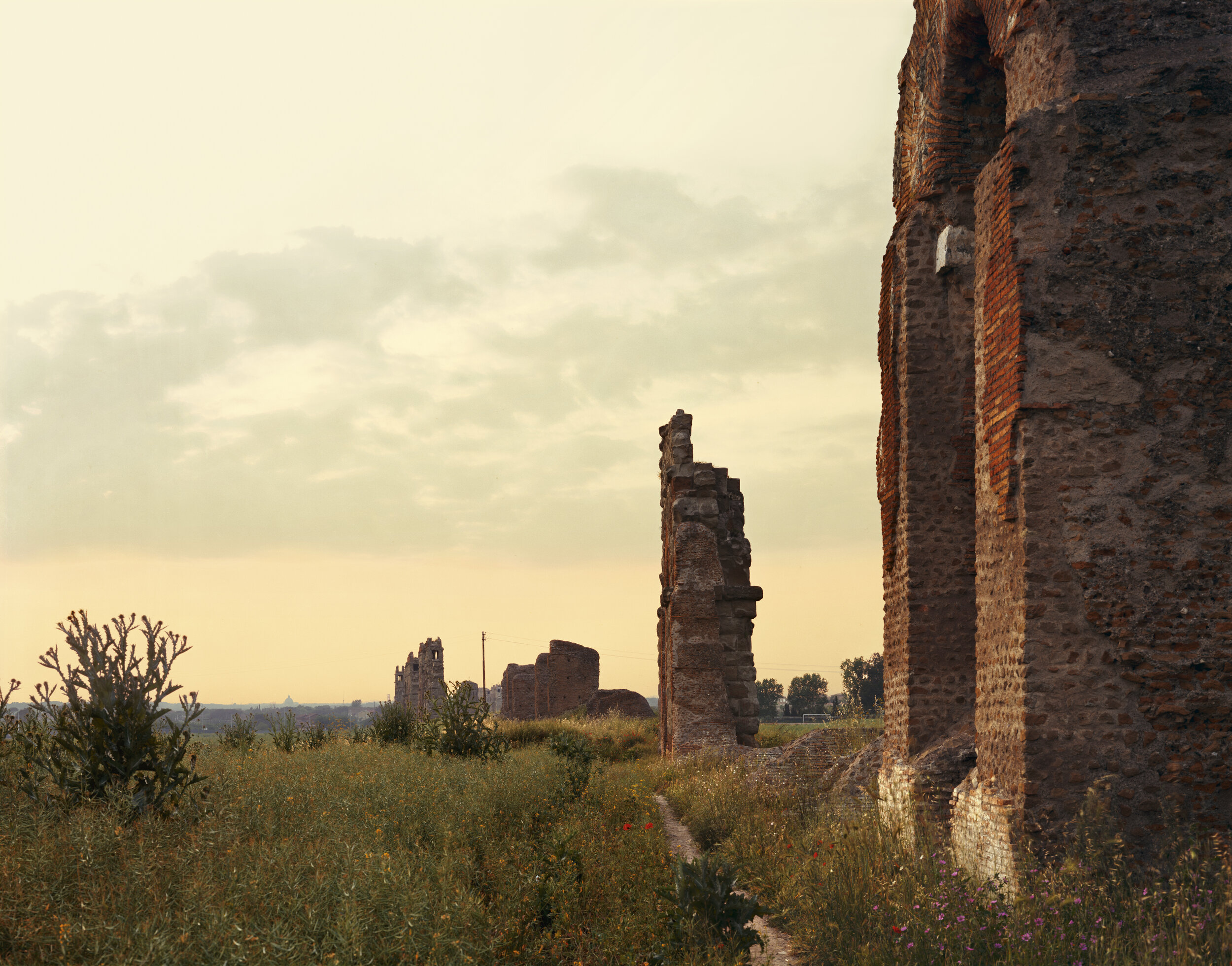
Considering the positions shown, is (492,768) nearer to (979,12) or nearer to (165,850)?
(165,850)

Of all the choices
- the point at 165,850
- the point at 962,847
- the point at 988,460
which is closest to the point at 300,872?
the point at 165,850

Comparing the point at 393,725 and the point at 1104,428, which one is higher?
the point at 1104,428

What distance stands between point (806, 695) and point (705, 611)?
6071cm

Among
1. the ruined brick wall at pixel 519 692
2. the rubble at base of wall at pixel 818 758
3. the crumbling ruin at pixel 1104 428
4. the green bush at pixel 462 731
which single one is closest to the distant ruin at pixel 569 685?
the ruined brick wall at pixel 519 692

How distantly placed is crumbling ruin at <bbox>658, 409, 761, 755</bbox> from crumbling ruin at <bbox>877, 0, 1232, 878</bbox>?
9199mm

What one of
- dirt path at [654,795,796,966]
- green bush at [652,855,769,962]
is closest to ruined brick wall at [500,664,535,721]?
dirt path at [654,795,796,966]

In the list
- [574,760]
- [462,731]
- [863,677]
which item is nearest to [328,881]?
[574,760]

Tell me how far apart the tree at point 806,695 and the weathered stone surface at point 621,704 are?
4249cm

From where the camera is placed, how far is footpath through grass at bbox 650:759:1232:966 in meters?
4.84

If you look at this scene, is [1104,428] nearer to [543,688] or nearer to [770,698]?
[543,688]

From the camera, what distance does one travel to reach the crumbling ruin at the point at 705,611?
16.4 m

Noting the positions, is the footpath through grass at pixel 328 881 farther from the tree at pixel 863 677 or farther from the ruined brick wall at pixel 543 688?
the tree at pixel 863 677

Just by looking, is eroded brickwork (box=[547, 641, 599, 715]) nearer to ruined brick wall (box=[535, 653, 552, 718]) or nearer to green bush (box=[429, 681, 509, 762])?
ruined brick wall (box=[535, 653, 552, 718])

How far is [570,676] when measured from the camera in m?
34.3
